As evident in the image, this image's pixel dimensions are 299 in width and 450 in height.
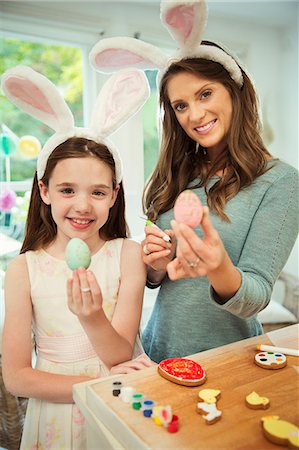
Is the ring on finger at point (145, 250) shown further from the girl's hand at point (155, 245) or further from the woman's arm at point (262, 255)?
the woman's arm at point (262, 255)

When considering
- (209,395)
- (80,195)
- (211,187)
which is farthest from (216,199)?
(209,395)

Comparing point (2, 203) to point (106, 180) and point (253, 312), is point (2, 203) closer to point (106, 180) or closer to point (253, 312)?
point (106, 180)

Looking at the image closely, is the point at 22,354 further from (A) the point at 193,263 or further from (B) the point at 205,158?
(B) the point at 205,158

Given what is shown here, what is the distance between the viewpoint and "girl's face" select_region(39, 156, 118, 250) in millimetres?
1080

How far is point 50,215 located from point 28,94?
323 mm

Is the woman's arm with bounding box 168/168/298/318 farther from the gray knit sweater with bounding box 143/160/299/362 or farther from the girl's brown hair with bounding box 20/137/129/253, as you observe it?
the girl's brown hair with bounding box 20/137/129/253

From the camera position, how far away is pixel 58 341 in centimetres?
112

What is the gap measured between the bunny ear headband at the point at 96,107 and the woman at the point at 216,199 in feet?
0.35

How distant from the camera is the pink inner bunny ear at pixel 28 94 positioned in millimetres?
1105

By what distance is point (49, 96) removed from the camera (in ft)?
3.60

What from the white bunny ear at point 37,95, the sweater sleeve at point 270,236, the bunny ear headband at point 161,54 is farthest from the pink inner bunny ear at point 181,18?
the sweater sleeve at point 270,236

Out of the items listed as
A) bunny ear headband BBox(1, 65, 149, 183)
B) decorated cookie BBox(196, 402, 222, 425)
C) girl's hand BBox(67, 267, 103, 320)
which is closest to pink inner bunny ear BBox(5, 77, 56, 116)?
bunny ear headband BBox(1, 65, 149, 183)

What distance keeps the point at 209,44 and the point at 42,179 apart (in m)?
0.56

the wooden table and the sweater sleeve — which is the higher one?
the sweater sleeve
